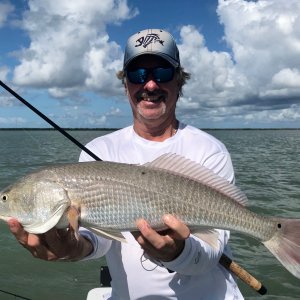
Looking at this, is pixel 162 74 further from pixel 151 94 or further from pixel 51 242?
pixel 51 242

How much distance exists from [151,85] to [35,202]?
4.75ft

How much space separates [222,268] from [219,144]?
1.09 metres

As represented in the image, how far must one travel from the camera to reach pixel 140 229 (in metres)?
2.95

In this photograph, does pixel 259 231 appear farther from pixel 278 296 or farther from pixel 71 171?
pixel 278 296

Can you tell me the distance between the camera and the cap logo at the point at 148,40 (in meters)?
3.88

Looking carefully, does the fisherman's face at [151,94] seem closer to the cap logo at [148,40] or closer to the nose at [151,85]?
the nose at [151,85]

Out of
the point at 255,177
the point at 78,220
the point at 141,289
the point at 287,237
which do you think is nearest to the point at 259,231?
the point at 287,237

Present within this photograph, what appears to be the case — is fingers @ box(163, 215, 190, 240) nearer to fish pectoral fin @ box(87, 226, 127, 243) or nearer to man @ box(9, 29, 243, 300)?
man @ box(9, 29, 243, 300)

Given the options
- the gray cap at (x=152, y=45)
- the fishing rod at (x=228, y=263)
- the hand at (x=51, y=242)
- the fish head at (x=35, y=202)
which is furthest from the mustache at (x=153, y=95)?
the hand at (x=51, y=242)

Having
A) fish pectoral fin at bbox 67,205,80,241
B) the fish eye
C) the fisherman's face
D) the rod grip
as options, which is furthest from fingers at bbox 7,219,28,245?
the rod grip

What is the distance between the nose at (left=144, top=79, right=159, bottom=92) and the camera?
3.85 metres

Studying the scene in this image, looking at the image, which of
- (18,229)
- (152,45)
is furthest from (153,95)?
(18,229)

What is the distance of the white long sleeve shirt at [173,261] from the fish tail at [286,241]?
436mm

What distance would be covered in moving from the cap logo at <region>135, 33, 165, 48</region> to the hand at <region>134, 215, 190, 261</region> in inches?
66.2
